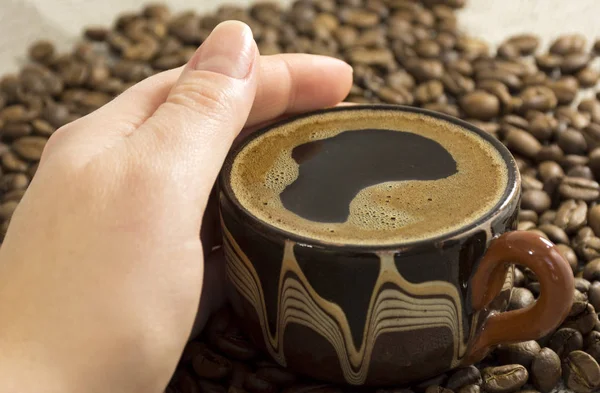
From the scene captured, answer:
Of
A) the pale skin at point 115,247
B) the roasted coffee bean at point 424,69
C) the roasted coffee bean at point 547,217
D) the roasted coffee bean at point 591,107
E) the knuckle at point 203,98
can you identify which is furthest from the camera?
the roasted coffee bean at point 424,69

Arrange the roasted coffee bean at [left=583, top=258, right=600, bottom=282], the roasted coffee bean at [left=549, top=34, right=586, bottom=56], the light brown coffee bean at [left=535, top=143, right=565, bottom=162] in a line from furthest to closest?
1. the roasted coffee bean at [left=549, top=34, right=586, bottom=56]
2. the light brown coffee bean at [left=535, top=143, right=565, bottom=162]
3. the roasted coffee bean at [left=583, top=258, right=600, bottom=282]

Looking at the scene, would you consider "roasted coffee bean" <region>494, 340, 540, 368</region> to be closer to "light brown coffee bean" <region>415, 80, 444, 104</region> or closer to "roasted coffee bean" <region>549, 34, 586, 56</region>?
"light brown coffee bean" <region>415, 80, 444, 104</region>

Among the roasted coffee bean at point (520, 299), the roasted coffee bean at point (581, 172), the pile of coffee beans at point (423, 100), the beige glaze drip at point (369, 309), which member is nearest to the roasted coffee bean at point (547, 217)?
the pile of coffee beans at point (423, 100)

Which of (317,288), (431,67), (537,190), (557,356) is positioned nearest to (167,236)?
(317,288)

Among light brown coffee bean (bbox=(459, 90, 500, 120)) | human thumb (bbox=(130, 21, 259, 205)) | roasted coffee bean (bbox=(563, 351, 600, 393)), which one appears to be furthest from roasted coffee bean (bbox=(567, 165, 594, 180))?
human thumb (bbox=(130, 21, 259, 205))

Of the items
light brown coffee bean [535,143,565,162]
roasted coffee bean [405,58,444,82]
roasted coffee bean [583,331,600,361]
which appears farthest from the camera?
roasted coffee bean [405,58,444,82]

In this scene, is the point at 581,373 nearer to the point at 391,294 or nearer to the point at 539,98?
the point at 391,294

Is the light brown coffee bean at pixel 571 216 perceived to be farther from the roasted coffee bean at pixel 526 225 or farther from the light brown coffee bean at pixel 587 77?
the light brown coffee bean at pixel 587 77
